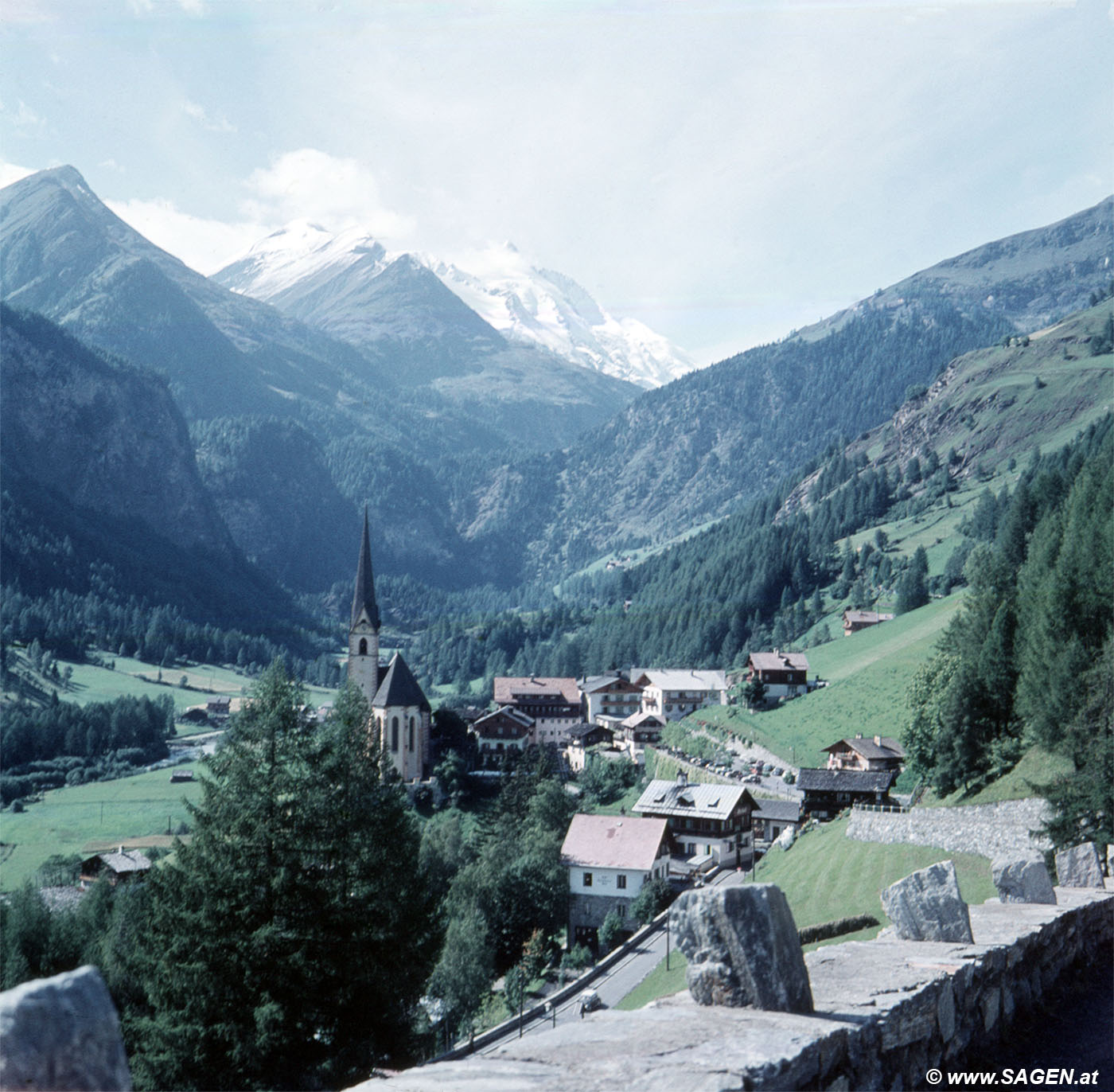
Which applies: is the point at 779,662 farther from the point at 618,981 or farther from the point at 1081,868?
the point at 1081,868

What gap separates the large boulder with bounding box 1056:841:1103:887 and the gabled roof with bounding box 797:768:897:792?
50113 mm

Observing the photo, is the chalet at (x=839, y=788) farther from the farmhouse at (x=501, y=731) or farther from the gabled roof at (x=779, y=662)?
the farmhouse at (x=501, y=731)

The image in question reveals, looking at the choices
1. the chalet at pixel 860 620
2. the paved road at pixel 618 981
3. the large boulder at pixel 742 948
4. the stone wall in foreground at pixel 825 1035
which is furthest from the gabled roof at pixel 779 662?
the large boulder at pixel 742 948

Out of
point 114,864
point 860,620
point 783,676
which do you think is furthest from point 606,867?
point 860,620

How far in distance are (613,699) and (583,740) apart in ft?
48.0

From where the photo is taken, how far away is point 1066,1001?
8.29 m

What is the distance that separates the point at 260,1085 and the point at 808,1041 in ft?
40.6

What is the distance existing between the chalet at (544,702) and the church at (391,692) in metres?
21.3

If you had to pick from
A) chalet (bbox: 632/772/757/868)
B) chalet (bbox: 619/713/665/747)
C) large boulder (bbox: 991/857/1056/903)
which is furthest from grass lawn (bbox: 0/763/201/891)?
large boulder (bbox: 991/857/1056/903)

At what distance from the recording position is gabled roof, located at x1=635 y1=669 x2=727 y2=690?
112 m

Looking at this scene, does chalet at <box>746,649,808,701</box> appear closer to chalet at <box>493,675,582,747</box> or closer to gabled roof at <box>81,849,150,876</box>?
chalet at <box>493,675,582,747</box>

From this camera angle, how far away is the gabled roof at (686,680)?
111625 millimetres

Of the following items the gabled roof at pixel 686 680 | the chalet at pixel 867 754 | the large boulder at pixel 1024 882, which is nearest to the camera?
the large boulder at pixel 1024 882

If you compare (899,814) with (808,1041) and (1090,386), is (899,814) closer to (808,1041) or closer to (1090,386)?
(808,1041)
